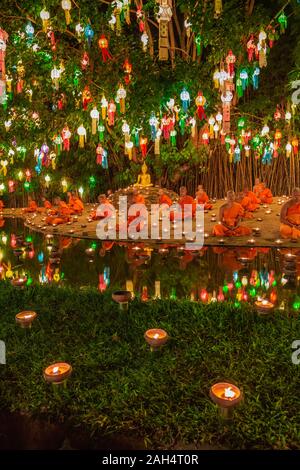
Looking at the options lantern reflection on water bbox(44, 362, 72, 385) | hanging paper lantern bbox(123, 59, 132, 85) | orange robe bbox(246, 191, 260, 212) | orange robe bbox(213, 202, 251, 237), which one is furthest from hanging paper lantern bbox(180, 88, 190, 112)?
lantern reflection on water bbox(44, 362, 72, 385)

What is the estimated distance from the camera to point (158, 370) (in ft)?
7.55

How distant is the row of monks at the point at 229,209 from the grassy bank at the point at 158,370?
3.00m

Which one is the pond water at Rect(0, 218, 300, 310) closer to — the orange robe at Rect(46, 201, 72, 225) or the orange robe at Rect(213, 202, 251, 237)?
the orange robe at Rect(213, 202, 251, 237)

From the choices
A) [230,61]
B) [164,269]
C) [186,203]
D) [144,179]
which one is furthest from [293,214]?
[144,179]

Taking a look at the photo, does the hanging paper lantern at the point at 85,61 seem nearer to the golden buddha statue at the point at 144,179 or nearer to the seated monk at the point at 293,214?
the golden buddha statue at the point at 144,179

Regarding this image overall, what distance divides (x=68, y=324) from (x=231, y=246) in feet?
10.1

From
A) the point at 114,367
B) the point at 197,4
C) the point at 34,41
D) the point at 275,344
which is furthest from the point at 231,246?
the point at 34,41

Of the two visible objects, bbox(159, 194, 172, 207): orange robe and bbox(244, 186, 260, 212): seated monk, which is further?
bbox(159, 194, 172, 207): orange robe

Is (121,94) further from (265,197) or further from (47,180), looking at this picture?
(47,180)

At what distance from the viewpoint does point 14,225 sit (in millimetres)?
8930

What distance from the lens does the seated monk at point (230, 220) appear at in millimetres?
5750

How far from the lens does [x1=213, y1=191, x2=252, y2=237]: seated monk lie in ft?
18.9
